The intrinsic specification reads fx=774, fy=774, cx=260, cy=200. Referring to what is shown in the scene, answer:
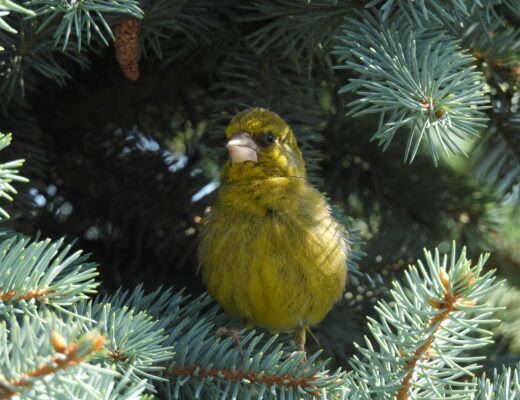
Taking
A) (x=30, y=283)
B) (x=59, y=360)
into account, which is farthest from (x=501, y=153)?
(x=59, y=360)

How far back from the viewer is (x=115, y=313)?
60.6 inches

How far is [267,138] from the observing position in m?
2.71

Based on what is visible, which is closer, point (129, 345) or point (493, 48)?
point (129, 345)

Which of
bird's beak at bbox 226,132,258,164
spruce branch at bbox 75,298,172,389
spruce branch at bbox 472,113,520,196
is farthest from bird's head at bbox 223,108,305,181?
spruce branch at bbox 75,298,172,389

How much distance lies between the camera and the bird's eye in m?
2.68

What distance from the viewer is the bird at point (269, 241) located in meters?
2.52

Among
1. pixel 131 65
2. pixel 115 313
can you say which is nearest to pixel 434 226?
pixel 131 65

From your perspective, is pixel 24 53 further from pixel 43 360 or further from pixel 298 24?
pixel 43 360

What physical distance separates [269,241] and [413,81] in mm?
915

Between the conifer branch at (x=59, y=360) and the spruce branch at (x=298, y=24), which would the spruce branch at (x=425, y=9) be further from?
the conifer branch at (x=59, y=360)

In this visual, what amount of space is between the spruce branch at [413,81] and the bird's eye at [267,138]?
0.63 metres

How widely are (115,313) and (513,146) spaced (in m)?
1.57

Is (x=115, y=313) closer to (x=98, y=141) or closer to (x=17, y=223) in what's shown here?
(x=17, y=223)

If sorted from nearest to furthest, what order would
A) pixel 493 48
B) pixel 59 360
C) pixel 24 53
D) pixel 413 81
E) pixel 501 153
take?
pixel 59 360 → pixel 413 81 → pixel 24 53 → pixel 493 48 → pixel 501 153
